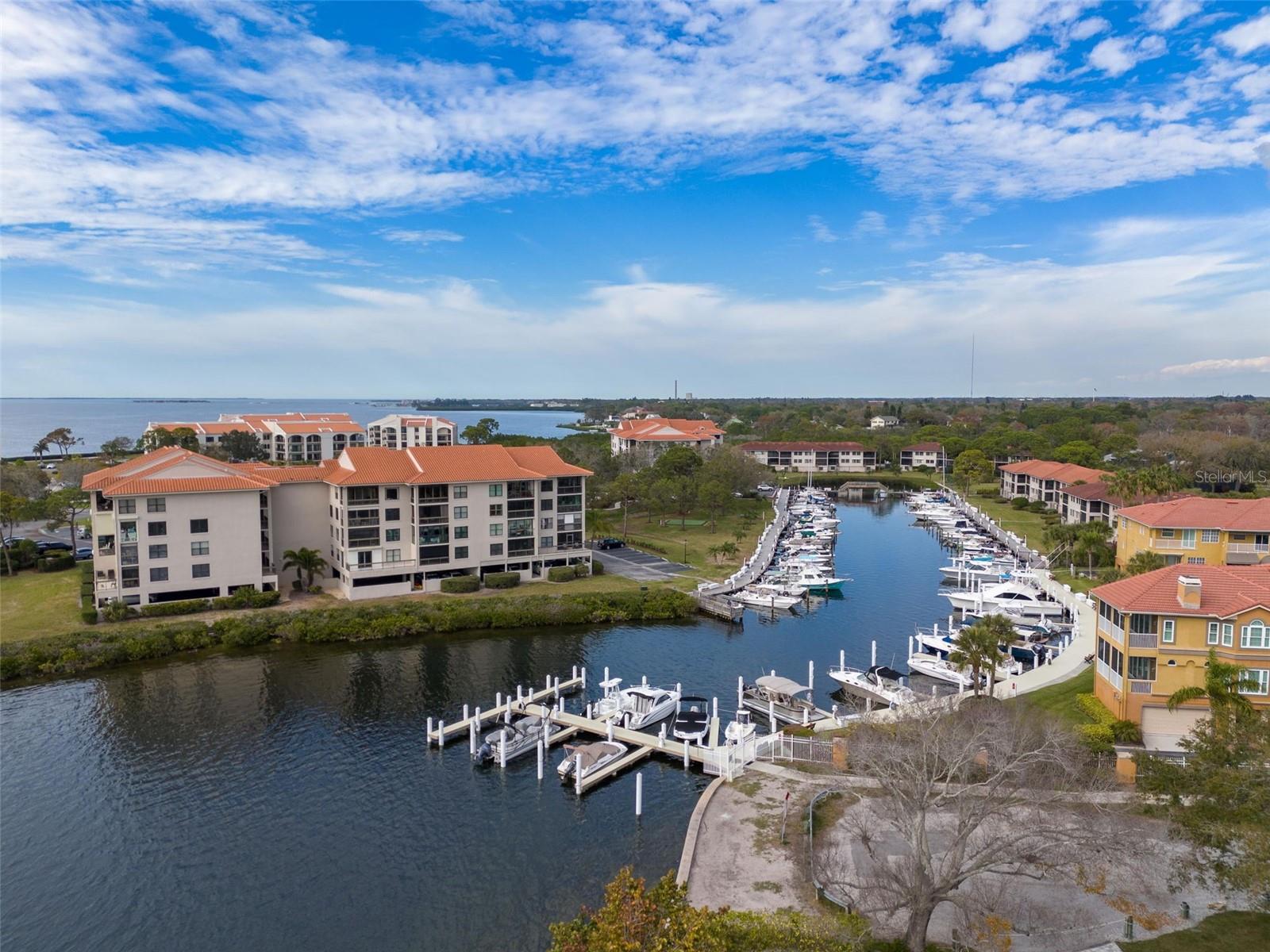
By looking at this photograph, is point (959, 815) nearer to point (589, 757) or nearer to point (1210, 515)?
point (589, 757)

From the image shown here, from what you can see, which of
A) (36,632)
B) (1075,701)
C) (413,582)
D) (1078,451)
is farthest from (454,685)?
(1078,451)

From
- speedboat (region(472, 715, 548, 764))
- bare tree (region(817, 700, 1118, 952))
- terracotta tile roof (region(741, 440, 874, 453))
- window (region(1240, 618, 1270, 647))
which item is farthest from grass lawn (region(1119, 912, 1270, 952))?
terracotta tile roof (region(741, 440, 874, 453))

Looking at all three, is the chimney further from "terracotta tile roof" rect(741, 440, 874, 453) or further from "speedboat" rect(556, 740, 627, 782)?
"terracotta tile roof" rect(741, 440, 874, 453)

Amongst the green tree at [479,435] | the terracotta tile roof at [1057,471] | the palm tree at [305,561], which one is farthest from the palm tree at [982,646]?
the green tree at [479,435]

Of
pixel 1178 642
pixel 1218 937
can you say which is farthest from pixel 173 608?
pixel 1178 642

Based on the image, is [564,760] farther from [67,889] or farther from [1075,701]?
[1075,701]

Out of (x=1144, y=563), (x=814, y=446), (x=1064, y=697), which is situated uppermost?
(x=814, y=446)
